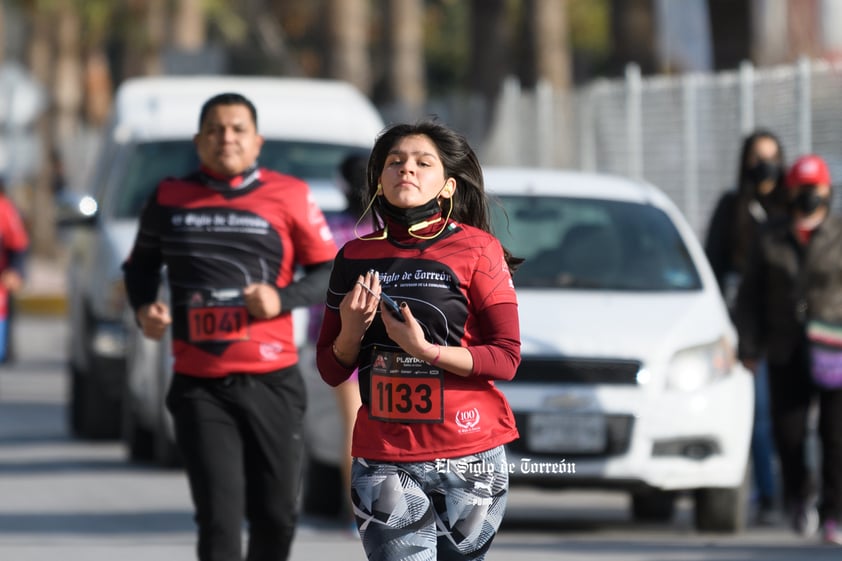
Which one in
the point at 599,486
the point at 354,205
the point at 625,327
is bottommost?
the point at 599,486

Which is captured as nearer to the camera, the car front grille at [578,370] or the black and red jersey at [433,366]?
the black and red jersey at [433,366]

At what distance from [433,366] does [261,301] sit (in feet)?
6.53

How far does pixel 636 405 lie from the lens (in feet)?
30.7

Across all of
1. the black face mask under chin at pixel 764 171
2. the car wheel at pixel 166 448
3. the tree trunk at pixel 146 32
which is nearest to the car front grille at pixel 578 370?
the black face mask under chin at pixel 764 171

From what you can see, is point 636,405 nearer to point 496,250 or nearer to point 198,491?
point 198,491

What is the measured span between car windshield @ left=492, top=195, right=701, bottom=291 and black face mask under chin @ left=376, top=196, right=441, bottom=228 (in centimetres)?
466

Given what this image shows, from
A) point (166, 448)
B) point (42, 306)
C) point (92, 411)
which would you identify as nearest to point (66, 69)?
point (42, 306)

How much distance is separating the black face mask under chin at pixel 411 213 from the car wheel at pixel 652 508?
18.0 ft

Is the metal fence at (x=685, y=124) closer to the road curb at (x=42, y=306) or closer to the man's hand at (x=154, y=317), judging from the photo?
the man's hand at (x=154, y=317)

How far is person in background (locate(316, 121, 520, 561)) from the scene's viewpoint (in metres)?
5.34

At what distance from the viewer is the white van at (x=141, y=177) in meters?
12.8

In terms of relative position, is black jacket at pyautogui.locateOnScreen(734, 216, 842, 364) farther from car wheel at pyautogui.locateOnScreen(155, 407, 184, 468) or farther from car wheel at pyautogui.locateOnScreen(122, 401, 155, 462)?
car wheel at pyautogui.locateOnScreen(122, 401, 155, 462)

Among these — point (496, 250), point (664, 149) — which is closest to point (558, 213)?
point (496, 250)

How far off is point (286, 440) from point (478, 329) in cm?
187
